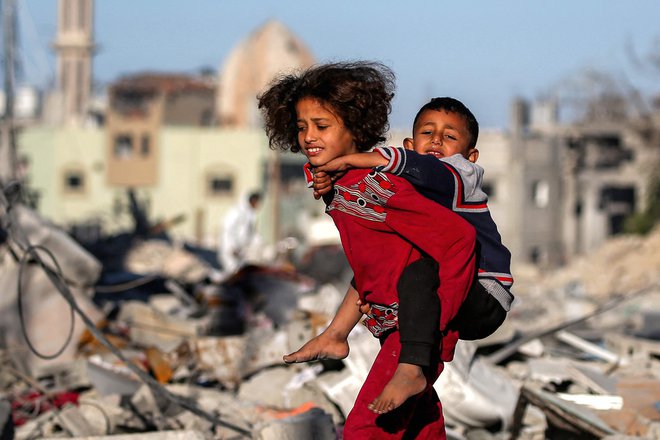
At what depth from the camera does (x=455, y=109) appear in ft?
11.3

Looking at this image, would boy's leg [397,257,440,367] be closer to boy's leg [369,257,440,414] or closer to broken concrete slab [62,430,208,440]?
boy's leg [369,257,440,414]

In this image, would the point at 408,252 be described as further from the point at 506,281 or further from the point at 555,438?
the point at 555,438

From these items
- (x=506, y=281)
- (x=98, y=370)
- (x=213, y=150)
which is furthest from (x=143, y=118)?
(x=506, y=281)

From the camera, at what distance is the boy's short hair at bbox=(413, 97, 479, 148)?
344 cm

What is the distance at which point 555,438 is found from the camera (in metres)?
5.29

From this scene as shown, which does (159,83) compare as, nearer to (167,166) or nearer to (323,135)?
(167,166)

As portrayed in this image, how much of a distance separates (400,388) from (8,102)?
1287 centimetres

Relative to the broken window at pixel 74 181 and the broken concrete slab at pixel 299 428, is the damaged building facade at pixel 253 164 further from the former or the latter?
the broken concrete slab at pixel 299 428

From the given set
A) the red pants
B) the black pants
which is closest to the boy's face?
the black pants

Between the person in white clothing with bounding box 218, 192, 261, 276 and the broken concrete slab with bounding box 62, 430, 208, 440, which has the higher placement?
the broken concrete slab with bounding box 62, 430, 208, 440

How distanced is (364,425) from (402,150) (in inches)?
32.7

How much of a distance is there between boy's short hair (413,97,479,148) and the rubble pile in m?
1.54

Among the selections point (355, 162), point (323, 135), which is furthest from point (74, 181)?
point (355, 162)

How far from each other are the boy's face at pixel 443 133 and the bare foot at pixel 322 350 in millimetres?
673
